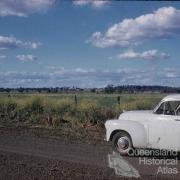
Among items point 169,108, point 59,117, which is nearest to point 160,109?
point 169,108

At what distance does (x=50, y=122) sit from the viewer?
23.3m

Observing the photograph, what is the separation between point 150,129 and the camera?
44.7ft

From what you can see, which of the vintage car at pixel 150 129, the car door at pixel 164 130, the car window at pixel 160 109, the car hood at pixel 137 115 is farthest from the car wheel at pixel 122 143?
the car window at pixel 160 109

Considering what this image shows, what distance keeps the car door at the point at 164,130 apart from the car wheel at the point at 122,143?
2.28 feet

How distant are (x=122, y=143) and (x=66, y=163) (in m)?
1.95

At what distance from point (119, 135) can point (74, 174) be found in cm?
316

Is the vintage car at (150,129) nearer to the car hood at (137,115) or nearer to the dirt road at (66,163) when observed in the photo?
the car hood at (137,115)

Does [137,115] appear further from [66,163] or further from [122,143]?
[66,163]

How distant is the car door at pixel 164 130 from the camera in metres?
13.1

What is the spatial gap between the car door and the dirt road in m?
0.59

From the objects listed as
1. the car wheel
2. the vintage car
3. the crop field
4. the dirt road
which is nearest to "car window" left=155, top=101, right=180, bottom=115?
the vintage car

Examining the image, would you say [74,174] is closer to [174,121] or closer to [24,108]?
[174,121]

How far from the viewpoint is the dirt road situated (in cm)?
1150

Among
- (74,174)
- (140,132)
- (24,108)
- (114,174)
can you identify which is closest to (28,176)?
(74,174)
